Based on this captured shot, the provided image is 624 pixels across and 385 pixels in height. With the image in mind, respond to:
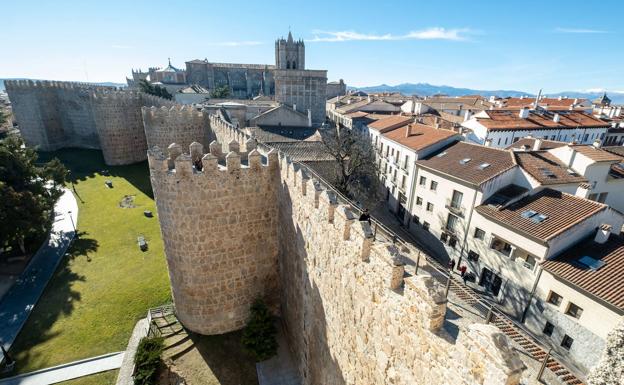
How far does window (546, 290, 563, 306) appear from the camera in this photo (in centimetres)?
1599

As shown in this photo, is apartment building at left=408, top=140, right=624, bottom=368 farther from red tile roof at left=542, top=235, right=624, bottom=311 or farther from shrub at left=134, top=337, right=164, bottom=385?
shrub at left=134, top=337, right=164, bottom=385

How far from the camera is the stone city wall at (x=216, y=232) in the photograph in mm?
11305

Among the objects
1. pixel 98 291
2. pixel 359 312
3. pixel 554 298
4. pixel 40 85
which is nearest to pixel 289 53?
pixel 40 85

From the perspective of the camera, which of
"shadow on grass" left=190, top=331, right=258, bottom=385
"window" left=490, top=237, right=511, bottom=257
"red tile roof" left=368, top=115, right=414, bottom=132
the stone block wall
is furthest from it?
"red tile roof" left=368, top=115, right=414, bottom=132

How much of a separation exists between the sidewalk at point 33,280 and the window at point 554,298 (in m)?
27.1

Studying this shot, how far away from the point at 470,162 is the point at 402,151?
7.25m

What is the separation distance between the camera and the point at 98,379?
40.4ft

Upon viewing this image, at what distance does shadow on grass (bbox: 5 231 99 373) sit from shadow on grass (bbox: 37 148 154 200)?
973 cm

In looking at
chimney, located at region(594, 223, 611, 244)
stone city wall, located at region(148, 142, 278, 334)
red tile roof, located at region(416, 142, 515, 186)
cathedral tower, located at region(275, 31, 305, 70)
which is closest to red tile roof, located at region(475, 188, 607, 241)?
chimney, located at region(594, 223, 611, 244)

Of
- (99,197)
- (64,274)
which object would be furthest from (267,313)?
(99,197)

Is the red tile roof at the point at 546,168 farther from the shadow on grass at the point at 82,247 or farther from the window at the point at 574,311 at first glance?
the shadow on grass at the point at 82,247

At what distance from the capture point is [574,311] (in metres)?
15.3

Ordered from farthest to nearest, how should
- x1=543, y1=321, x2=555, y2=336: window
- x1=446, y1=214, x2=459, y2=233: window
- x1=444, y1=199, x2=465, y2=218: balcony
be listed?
1. x1=446, y1=214, x2=459, y2=233: window
2. x1=444, y1=199, x2=465, y2=218: balcony
3. x1=543, y1=321, x2=555, y2=336: window

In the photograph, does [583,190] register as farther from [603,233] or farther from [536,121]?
[536,121]
